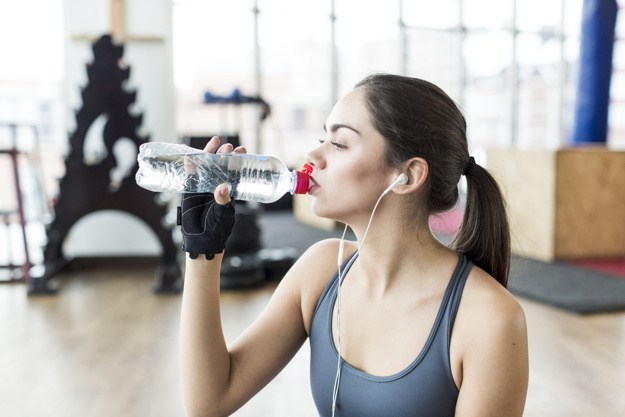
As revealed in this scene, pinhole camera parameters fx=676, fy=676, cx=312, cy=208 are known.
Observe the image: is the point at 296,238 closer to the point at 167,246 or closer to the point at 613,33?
the point at 167,246

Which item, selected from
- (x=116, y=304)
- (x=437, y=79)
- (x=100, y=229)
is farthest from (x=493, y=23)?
(x=116, y=304)

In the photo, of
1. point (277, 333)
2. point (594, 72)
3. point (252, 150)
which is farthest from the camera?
point (252, 150)

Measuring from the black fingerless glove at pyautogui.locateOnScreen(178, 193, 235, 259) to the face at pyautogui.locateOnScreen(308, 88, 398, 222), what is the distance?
16cm

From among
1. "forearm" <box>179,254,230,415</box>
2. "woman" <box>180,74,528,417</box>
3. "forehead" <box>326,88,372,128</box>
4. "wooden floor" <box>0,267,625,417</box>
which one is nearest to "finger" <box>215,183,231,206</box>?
"woman" <box>180,74,528,417</box>

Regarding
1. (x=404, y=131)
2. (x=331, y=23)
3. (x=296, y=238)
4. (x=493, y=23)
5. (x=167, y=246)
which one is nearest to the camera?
(x=404, y=131)

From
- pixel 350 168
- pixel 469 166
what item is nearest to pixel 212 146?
pixel 350 168

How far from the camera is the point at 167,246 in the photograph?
374 cm

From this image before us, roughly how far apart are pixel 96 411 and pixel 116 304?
138 cm

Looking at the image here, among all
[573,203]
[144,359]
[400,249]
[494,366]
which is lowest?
[144,359]

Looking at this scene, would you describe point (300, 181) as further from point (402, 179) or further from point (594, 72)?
point (594, 72)

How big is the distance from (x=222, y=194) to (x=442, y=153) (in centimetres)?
38

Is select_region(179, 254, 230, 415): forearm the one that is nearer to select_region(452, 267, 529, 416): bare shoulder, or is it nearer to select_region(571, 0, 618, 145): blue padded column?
select_region(452, 267, 529, 416): bare shoulder

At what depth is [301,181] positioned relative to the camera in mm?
1109

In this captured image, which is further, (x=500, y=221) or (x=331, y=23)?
(x=331, y=23)
